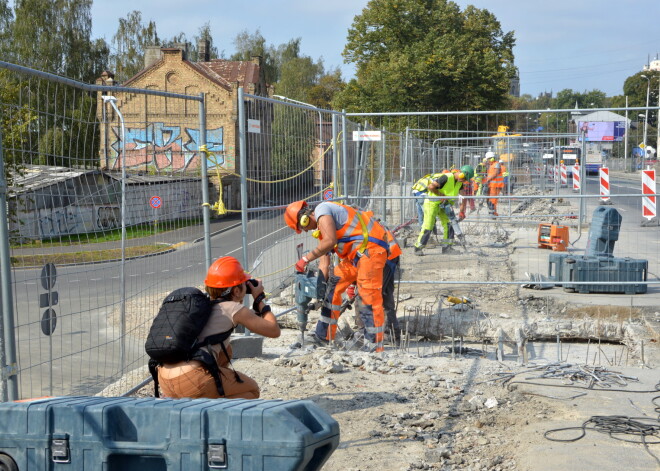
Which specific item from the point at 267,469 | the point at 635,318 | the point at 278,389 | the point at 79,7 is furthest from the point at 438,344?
the point at 79,7

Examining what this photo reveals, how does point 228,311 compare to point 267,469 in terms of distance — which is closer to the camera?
point 267,469

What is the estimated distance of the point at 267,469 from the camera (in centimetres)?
350

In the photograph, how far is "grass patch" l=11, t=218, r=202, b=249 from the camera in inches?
186

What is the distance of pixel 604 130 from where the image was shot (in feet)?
50.4

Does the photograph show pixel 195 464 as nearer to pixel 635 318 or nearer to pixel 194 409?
pixel 194 409

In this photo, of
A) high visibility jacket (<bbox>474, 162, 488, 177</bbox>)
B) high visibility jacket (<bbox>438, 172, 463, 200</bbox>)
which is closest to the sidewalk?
high visibility jacket (<bbox>438, 172, 463, 200</bbox>)

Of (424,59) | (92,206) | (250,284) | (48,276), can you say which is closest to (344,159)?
(92,206)

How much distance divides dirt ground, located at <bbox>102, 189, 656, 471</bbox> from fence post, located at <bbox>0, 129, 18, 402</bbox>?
1.98m

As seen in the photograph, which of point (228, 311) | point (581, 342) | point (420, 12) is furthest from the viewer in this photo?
point (420, 12)

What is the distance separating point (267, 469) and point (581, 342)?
7243 millimetres

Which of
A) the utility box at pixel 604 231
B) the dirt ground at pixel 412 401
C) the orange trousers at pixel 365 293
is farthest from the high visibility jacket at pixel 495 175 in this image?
the orange trousers at pixel 365 293

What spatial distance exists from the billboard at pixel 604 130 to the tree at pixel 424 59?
16912 millimetres

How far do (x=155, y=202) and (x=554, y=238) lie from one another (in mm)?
10565

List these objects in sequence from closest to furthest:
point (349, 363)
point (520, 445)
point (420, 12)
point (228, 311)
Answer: point (228, 311), point (520, 445), point (349, 363), point (420, 12)
